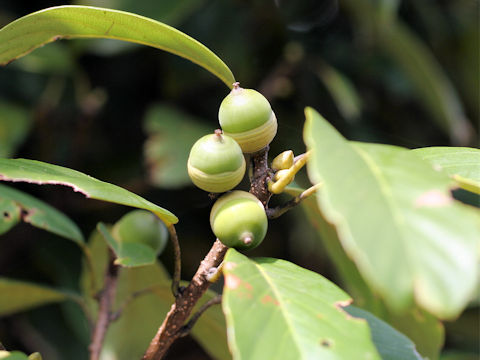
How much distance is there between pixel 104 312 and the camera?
99 centimetres

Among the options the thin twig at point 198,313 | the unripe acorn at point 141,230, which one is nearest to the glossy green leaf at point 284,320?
the thin twig at point 198,313

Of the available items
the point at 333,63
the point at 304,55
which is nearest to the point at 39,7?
the point at 304,55

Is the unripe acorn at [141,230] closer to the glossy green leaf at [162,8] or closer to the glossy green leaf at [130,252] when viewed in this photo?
the glossy green leaf at [130,252]

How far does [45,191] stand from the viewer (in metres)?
1.86

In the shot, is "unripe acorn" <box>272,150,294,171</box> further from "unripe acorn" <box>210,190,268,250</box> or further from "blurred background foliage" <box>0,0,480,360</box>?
"blurred background foliage" <box>0,0,480,360</box>

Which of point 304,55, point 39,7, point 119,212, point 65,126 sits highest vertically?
point 39,7

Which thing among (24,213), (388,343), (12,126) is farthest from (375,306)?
(12,126)

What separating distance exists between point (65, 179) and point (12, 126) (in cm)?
110

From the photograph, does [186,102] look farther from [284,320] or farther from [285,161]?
[284,320]

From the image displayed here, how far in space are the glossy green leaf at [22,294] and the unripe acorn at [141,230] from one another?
0.80 feet

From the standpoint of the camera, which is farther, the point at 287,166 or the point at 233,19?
the point at 233,19

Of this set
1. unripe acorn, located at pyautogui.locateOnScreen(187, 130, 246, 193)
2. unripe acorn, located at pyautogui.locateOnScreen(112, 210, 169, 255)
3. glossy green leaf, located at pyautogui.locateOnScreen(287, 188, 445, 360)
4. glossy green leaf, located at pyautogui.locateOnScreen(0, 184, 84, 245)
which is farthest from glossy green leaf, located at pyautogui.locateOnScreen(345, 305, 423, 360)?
glossy green leaf, located at pyautogui.locateOnScreen(0, 184, 84, 245)

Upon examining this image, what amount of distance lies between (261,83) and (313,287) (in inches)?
68.0

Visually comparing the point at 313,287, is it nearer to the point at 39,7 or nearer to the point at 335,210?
the point at 335,210
